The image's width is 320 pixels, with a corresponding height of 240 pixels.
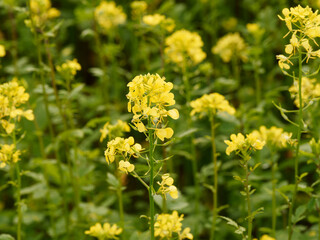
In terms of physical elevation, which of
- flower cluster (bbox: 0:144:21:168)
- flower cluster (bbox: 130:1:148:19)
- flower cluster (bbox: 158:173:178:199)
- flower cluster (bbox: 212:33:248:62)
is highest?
flower cluster (bbox: 130:1:148:19)

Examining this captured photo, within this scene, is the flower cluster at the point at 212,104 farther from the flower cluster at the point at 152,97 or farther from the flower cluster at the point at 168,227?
the flower cluster at the point at 152,97

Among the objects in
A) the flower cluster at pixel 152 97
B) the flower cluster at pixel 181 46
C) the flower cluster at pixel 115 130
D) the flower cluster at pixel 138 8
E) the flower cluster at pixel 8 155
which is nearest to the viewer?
the flower cluster at pixel 152 97

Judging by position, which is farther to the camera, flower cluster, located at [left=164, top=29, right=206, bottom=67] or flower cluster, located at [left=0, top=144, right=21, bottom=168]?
flower cluster, located at [left=164, top=29, right=206, bottom=67]

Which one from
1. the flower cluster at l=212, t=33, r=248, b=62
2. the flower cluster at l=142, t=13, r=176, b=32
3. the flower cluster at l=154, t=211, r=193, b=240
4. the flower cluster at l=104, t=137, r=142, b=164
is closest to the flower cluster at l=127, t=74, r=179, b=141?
the flower cluster at l=104, t=137, r=142, b=164

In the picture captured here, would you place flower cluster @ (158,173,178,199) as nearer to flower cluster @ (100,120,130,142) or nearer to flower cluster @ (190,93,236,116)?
flower cluster @ (100,120,130,142)

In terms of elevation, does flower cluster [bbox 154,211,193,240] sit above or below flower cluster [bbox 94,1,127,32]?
below

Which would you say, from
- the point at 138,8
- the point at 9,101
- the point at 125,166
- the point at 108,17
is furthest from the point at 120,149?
the point at 108,17

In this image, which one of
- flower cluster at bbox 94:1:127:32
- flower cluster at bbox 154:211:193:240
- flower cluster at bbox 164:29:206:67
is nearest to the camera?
flower cluster at bbox 154:211:193:240

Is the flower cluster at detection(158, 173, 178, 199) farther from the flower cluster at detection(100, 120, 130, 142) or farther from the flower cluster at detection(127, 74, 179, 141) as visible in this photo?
the flower cluster at detection(100, 120, 130, 142)

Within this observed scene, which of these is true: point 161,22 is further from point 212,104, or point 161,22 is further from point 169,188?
point 169,188

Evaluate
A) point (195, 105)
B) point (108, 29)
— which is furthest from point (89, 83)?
point (195, 105)

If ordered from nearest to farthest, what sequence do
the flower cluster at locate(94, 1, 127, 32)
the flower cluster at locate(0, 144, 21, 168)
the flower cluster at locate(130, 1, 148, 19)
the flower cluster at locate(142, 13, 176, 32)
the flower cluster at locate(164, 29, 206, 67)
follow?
the flower cluster at locate(0, 144, 21, 168)
the flower cluster at locate(142, 13, 176, 32)
the flower cluster at locate(164, 29, 206, 67)
the flower cluster at locate(130, 1, 148, 19)
the flower cluster at locate(94, 1, 127, 32)

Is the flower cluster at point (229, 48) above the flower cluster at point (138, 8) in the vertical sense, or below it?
below

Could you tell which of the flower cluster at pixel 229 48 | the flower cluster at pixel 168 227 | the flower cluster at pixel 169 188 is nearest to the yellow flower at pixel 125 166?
the flower cluster at pixel 169 188
